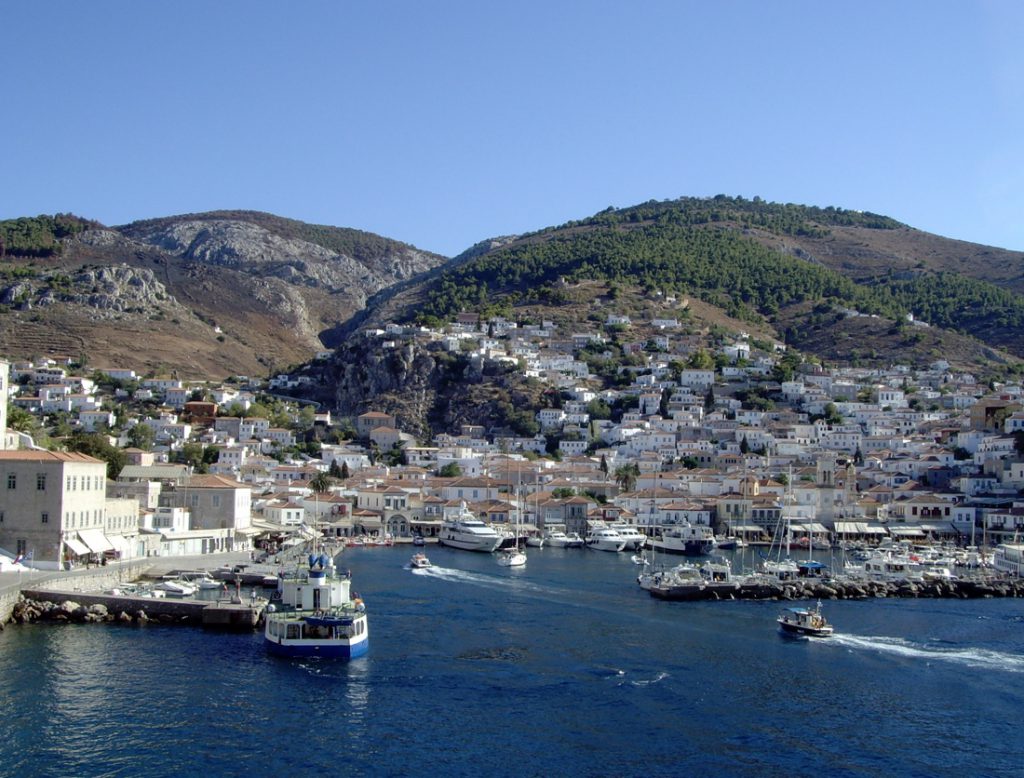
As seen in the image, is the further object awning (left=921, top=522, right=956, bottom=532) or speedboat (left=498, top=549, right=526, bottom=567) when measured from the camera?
awning (left=921, top=522, right=956, bottom=532)

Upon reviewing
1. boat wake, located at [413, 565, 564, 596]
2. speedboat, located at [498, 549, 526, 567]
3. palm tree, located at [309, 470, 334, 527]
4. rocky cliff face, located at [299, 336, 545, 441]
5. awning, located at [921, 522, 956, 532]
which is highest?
rocky cliff face, located at [299, 336, 545, 441]

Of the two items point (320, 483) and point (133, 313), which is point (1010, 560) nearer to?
point (320, 483)

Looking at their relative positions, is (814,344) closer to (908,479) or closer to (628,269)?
(628,269)

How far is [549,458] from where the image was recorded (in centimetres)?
9244

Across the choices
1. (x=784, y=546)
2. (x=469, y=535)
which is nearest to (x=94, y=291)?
(x=469, y=535)

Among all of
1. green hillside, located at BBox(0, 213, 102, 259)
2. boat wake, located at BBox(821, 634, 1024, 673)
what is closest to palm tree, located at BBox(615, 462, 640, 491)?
boat wake, located at BBox(821, 634, 1024, 673)

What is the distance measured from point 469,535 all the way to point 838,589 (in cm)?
2281

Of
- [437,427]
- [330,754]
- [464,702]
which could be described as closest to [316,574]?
[464,702]

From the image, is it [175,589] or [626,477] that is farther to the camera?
[626,477]

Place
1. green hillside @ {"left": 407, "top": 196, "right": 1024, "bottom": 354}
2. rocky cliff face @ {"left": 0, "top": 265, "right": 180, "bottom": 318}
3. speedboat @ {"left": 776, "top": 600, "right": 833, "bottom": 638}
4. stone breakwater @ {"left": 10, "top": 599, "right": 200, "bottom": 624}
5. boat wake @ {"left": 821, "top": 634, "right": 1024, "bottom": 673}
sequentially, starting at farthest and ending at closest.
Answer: green hillside @ {"left": 407, "top": 196, "right": 1024, "bottom": 354} < rocky cliff face @ {"left": 0, "top": 265, "right": 180, "bottom": 318} < speedboat @ {"left": 776, "top": 600, "right": 833, "bottom": 638} < stone breakwater @ {"left": 10, "top": 599, "right": 200, "bottom": 624} < boat wake @ {"left": 821, "top": 634, "right": 1024, "bottom": 673}

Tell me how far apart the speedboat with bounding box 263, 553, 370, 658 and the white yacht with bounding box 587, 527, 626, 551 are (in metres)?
32.6

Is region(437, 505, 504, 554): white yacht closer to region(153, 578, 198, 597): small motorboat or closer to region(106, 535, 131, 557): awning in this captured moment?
region(106, 535, 131, 557): awning

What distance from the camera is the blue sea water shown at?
74.5 ft

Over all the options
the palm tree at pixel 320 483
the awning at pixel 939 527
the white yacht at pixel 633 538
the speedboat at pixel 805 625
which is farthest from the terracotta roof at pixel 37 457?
the awning at pixel 939 527
